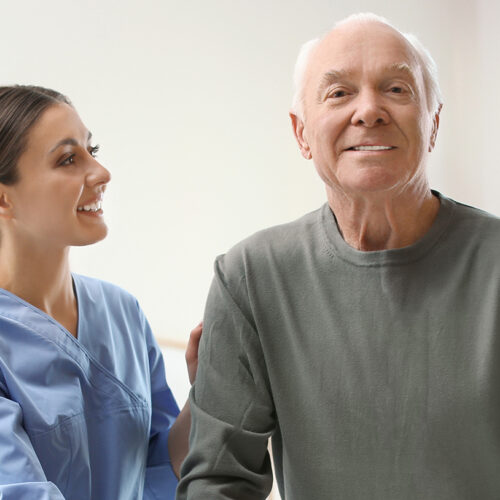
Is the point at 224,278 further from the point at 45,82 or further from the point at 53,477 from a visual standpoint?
the point at 45,82

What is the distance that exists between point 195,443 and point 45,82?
1.58 metres

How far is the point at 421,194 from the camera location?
1.12 m

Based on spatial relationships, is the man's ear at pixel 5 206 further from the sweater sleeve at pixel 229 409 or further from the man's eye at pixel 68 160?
the sweater sleeve at pixel 229 409

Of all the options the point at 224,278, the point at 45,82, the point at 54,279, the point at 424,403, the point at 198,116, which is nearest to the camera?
the point at 424,403

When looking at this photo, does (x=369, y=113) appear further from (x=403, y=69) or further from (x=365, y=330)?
(x=365, y=330)

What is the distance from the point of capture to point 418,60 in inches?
44.2

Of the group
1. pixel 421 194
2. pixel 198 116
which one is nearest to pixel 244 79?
pixel 198 116

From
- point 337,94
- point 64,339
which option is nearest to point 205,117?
point 64,339

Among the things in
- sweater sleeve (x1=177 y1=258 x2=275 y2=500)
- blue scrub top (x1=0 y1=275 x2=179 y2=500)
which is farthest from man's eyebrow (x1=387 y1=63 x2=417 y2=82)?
blue scrub top (x1=0 y1=275 x2=179 y2=500)

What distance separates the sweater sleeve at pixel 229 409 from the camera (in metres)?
1.09

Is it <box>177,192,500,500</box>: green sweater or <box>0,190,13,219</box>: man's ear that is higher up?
<box>0,190,13,219</box>: man's ear

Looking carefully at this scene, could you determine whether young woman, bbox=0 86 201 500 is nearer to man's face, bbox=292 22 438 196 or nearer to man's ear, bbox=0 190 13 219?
man's ear, bbox=0 190 13 219

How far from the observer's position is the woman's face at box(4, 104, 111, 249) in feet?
4.43

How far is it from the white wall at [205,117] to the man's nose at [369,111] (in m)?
1.46
